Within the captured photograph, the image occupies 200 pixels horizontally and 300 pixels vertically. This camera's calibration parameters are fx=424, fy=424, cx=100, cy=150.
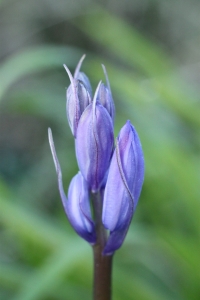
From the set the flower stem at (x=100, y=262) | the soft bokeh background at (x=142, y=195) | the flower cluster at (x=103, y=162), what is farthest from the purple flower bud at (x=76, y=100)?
the soft bokeh background at (x=142, y=195)

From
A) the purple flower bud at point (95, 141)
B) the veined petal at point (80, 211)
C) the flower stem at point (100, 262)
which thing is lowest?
the flower stem at point (100, 262)

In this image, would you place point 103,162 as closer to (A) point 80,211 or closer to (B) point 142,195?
(A) point 80,211

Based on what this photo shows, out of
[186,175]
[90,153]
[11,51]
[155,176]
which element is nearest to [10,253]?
[155,176]

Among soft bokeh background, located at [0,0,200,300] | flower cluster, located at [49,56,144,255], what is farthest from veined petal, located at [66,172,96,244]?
soft bokeh background, located at [0,0,200,300]

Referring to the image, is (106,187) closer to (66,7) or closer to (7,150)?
(7,150)

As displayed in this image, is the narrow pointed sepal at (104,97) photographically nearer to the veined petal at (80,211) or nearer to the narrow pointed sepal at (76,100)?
the narrow pointed sepal at (76,100)

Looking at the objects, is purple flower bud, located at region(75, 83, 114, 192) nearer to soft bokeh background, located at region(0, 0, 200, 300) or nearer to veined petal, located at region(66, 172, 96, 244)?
veined petal, located at region(66, 172, 96, 244)

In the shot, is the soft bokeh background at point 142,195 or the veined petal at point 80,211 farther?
the soft bokeh background at point 142,195
